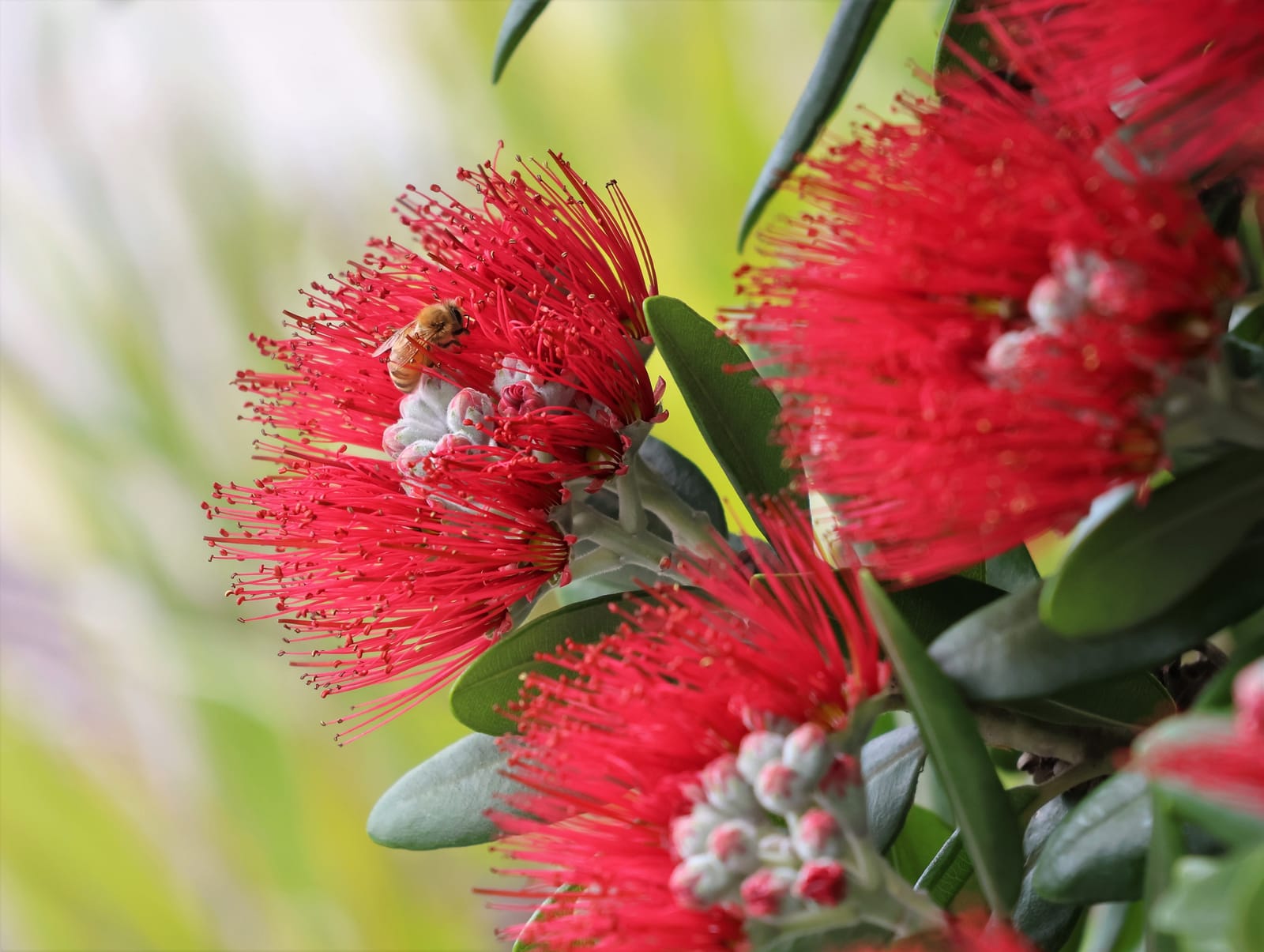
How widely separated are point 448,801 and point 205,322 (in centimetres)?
153

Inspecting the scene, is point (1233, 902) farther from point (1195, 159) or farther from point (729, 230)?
point (729, 230)

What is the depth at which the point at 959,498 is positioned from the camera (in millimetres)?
429

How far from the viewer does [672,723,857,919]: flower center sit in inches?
17.6

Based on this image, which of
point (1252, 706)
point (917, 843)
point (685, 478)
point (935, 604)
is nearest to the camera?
point (1252, 706)

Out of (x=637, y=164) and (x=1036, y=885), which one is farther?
(x=637, y=164)

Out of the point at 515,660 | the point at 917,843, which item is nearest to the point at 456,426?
the point at 515,660

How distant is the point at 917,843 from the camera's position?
2.97 feet

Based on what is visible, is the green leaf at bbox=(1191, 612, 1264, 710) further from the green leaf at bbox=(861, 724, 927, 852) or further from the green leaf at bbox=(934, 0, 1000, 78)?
the green leaf at bbox=(934, 0, 1000, 78)

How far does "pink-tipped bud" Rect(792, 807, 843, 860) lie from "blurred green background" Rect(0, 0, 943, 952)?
4.96 ft

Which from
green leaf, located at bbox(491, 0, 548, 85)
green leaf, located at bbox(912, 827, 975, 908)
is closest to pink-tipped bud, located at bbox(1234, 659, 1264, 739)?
green leaf, located at bbox(912, 827, 975, 908)

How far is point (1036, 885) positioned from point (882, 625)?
0.13 meters

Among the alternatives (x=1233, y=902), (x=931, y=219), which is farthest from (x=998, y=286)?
(x=1233, y=902)

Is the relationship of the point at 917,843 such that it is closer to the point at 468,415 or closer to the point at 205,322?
the point at 468,415

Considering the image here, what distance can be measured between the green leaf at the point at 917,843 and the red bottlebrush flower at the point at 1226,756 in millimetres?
575
